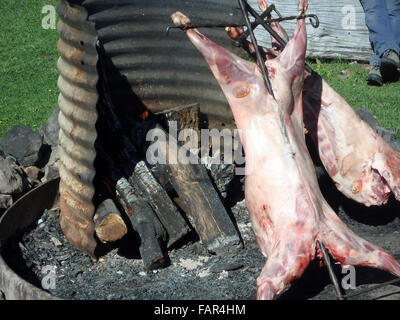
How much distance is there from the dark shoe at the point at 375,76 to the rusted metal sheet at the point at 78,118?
4.74m

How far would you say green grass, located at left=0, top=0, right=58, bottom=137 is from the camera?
7445 mm

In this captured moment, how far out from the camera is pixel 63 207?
4359 mm

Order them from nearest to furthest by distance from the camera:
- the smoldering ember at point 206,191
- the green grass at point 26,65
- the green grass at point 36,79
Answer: the smoldering ember at point 206,191 < the green grass at point 36,79 < the green grass at point 26,65

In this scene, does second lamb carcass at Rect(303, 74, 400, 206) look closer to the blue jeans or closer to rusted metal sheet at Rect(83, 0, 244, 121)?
rusted metal sheet at Rect(83, 0, 244, 121)

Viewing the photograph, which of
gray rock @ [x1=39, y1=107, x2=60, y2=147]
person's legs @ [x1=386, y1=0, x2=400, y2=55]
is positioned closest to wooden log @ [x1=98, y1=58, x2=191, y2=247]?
gray rock @ [x1=39, y1=107, x2=60, y2=147]

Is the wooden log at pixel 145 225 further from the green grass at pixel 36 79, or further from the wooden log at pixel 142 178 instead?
the green grass at pixel 36 79

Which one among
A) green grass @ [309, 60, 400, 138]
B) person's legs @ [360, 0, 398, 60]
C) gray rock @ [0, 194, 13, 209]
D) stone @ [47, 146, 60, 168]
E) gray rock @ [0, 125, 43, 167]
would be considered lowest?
green grass @ [309, 60, 400, 138]

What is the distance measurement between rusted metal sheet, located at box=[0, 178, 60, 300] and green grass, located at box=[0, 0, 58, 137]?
7.87 ft

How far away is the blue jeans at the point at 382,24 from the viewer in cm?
779

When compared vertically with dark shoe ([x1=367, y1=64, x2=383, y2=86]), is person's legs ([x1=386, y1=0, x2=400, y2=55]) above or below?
above

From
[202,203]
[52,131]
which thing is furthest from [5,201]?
[202,203]

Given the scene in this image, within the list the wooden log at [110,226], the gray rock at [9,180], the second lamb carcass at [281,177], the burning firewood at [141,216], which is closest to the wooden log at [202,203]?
the burning firewood at [141,216]
